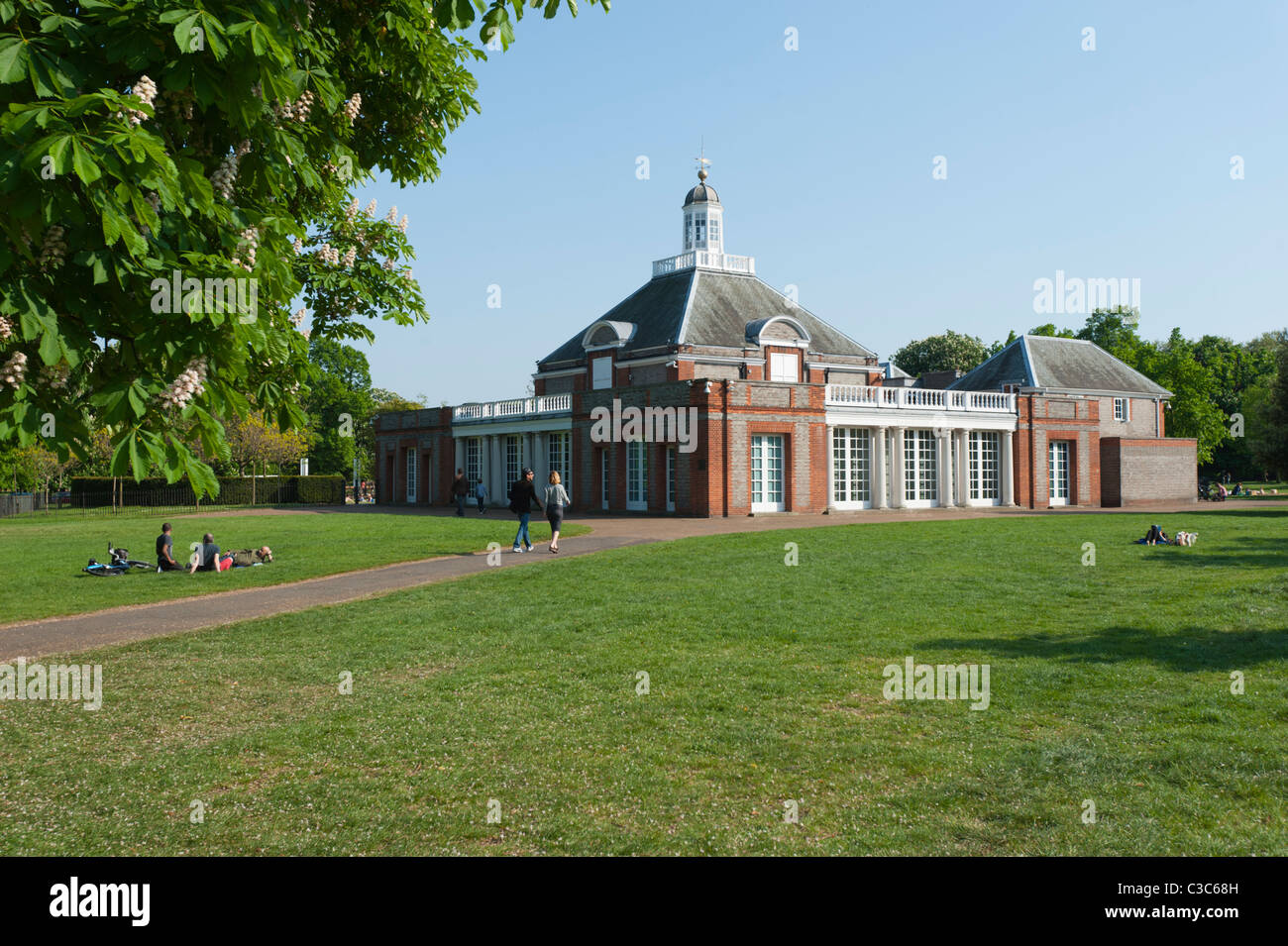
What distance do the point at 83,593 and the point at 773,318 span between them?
36.7 m

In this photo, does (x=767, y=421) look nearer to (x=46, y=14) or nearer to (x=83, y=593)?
(x=83, y=593)

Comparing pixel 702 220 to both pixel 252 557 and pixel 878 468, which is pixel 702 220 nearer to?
pixel 878 468

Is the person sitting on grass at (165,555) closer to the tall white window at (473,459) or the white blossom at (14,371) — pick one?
the white blossom at (14,371)

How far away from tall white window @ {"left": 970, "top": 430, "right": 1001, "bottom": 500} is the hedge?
1587 inches

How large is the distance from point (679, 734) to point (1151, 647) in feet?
19.4

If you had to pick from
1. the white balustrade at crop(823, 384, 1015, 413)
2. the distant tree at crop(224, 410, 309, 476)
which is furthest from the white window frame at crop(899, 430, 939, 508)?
the distant tree at crop(224, 410, 309, 476)

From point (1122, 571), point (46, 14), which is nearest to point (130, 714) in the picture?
point (46, 14)

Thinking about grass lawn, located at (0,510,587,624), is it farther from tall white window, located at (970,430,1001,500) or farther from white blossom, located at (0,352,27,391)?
tall white window, located at (970,430,1001,500)

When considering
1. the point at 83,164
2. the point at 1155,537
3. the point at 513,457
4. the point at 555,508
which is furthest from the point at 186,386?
the point at 513,457

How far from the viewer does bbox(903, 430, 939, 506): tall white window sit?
43.7m

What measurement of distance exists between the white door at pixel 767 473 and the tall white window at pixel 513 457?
14901 mm

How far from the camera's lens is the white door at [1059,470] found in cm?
4809
